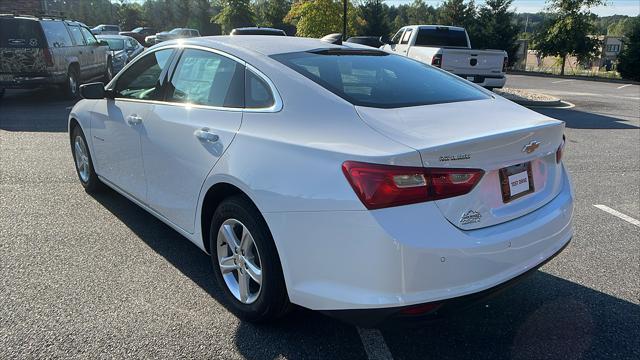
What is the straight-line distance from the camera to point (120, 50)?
19.5 m

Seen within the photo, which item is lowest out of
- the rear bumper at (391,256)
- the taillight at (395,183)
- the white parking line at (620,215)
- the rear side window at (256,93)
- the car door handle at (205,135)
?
the white parking line at (620,215)

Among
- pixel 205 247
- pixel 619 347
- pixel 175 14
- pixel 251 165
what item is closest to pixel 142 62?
pixel 205 247

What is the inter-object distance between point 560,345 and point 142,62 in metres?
3.70

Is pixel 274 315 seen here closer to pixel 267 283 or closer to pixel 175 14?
pixel 267 283

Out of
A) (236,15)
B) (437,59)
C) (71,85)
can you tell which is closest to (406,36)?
(437,59)

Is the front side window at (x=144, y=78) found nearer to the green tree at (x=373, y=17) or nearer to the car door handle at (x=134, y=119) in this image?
the car door handle at (x=134, y=119)

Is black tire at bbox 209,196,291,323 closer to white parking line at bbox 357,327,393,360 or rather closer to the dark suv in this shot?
white parking line at bbox 357,327,393,360

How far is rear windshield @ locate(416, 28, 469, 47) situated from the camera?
1529 cm

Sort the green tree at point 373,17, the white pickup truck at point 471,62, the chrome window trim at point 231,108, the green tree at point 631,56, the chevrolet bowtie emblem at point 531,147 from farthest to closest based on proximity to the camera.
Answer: the green tree at point 373,17, the green tree at point 631,56, the white pickup truck at point 471,62, the chrome window trim at point 231,108, the chevrolet bowtie emblem at point 531,147

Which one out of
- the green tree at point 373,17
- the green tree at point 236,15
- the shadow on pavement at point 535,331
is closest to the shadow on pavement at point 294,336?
the shadow on pavement at point 535,331

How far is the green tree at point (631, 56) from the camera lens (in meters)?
30.6

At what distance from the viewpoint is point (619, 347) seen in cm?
281

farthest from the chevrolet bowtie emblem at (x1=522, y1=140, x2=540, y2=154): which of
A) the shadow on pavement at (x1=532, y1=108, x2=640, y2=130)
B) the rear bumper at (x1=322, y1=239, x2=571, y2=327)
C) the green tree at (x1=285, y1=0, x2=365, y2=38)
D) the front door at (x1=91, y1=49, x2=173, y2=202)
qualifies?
the green tree at (x1=285, y1=0, x2=365, y2=38)

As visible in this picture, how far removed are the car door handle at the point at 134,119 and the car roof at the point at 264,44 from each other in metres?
0.67
